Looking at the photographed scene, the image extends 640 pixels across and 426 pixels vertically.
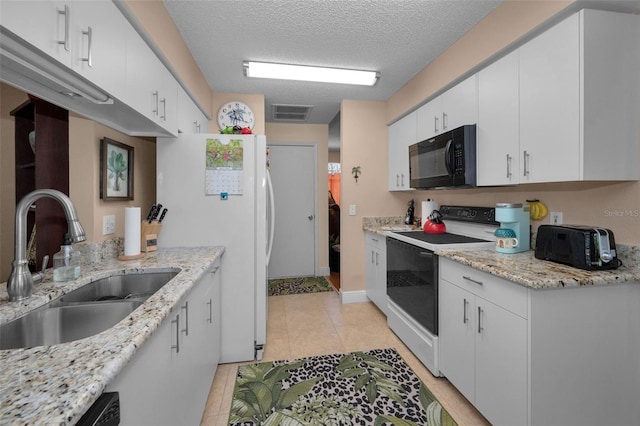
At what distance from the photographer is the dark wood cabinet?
1.29 m

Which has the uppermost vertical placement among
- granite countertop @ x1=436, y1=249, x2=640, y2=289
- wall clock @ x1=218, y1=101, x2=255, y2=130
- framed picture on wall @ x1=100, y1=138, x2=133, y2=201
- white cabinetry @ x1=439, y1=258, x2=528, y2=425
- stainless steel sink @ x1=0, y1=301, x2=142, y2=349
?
wall clock @ x1=218, y1=101, x2=255, y2=130

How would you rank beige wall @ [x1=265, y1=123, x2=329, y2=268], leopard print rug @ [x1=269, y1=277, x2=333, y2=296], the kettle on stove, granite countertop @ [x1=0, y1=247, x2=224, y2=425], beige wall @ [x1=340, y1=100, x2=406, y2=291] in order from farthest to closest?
beige wall @ [x1=265, y1=123, x2=329, y2=268], leopard print rug @ [x1=269, y1=277, x2=333, y2=296], beige wall @ [x1=340, y1=100, x2=406, y2=291], the kettle on stove, granite countertop @ [x1=0, y1=247, x2=224, y2=425]

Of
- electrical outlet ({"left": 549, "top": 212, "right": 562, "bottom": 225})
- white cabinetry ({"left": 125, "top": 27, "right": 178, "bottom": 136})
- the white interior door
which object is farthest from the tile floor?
white cabinetry ({"left": 125, "top": 27, "right": 178, "bottom": 136})

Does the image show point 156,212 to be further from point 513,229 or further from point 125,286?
point 513,229

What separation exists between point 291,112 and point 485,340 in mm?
3432

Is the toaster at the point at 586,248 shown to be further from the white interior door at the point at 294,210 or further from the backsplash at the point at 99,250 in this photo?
the white interior door at the point at 294,210

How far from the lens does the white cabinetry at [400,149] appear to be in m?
2.97

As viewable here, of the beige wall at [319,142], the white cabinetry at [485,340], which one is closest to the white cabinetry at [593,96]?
the white cabinetry at [485,340]

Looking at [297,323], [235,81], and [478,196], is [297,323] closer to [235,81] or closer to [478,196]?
[478,196]

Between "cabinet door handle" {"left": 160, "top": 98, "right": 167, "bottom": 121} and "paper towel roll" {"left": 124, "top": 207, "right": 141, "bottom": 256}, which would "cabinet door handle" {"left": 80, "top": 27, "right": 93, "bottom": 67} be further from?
"paper towel roll" {"left": 124, "top": 207, "right": 141, "bottom": 256}

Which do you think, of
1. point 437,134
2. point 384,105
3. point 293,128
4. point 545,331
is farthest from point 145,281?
point 293,128

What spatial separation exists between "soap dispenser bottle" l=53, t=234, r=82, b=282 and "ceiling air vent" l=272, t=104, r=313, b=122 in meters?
2.86

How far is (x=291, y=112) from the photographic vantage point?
3914 mm

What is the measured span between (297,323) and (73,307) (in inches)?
81.0
